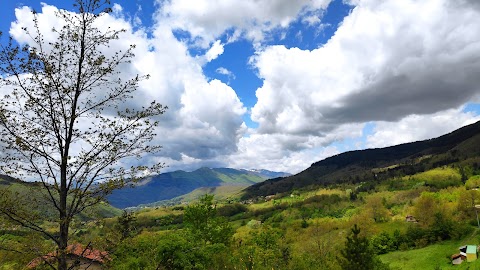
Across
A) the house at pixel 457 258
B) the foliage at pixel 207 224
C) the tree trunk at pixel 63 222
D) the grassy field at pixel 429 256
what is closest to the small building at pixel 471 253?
the house at pixel 457 258

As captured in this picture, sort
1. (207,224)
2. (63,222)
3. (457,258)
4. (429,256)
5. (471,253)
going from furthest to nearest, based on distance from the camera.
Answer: (429,256), (457,258), (471,253), (207,224), (63,222)

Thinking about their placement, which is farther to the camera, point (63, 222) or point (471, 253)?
point (471, 253)

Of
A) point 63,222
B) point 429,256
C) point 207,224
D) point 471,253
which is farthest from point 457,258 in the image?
point 63,222

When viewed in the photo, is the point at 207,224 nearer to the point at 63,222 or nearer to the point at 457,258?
the point at 63,222

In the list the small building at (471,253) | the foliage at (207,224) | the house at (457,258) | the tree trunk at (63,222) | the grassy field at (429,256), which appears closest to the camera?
the tree trunk at (63,222)

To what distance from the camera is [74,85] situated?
1556 cm

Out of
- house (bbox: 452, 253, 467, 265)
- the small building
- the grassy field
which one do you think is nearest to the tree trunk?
the grassy field

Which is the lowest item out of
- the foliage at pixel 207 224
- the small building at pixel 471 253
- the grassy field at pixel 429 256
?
the grassy field at pixel 429 256

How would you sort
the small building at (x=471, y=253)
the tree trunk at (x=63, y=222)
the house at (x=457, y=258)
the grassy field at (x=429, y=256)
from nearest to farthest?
the tree trunk at (x=63, y=222) → the small building at (x=471, y=253) → the house at (x=457, y=258) → the grassy field at (x=429, y=256)

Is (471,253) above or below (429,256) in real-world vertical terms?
above

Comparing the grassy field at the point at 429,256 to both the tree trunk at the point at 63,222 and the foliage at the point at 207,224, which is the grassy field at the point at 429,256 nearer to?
the foliage at the point at 207,224

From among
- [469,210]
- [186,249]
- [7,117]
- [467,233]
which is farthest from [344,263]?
[469,210]

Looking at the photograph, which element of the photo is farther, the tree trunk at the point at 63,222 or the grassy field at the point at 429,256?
the grassy field at the point at 429,256

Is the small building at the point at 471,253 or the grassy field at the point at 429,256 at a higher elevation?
the small building at the point at 471,253
